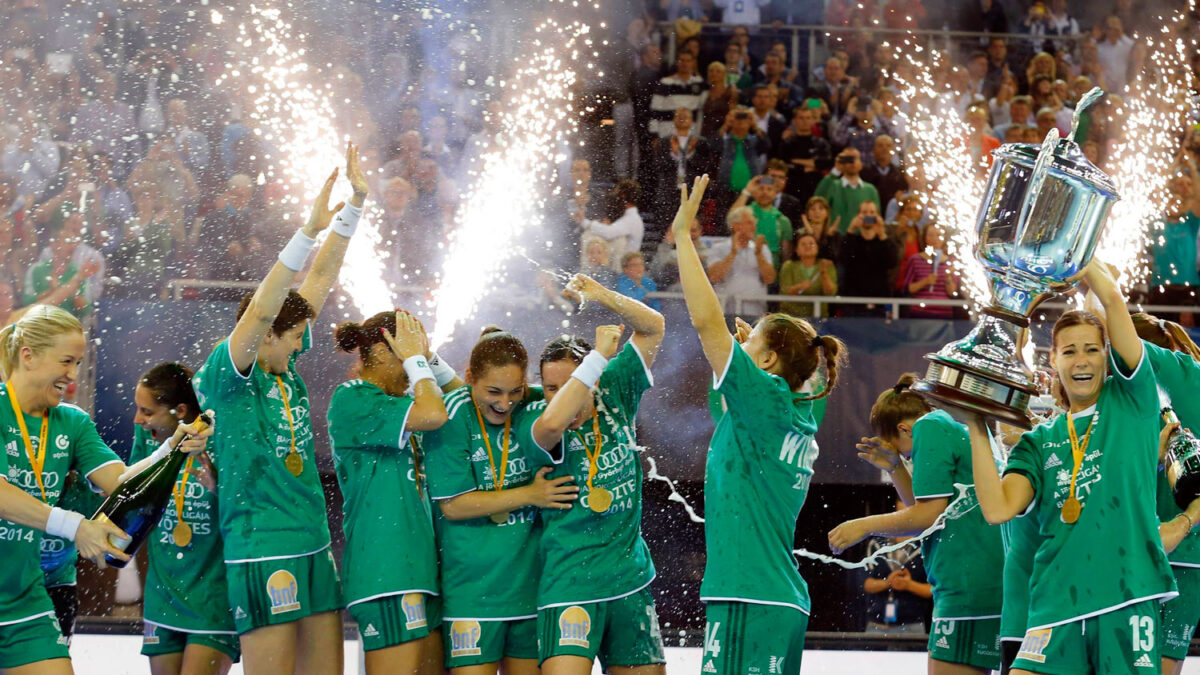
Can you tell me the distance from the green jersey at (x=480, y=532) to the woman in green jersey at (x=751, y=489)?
682 millimetres

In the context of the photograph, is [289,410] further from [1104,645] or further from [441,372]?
[1104,645]

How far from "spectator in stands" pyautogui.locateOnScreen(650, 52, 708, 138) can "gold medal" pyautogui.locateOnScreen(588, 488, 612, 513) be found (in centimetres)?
631

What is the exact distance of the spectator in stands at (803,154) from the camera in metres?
10.3

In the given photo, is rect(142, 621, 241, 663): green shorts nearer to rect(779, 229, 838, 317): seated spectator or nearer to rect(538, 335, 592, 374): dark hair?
rect(538, 335, 592, 374): dark hair

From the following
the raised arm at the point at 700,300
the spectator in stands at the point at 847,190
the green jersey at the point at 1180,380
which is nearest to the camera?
the raised arm at the point at 700,300

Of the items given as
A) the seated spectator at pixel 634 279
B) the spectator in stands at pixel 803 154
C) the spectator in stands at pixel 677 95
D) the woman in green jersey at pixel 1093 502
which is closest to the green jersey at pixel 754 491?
the woman in green jersey at pixel 1093 502

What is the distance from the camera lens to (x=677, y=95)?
10859 millimetres

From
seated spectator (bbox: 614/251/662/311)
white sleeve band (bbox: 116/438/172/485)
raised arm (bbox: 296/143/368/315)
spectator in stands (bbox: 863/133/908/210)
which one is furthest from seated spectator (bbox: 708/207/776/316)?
white sleeve band (bbox: 116/438/172/485)

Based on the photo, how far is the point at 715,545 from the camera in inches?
168

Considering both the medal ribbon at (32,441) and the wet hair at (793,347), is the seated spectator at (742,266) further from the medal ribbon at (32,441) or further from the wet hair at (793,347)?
the medal ribbon at (32,441)

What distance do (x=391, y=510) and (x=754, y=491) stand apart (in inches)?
51.8

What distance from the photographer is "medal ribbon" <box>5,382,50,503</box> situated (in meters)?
4.66

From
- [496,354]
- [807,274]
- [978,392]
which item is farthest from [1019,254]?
[807,274]

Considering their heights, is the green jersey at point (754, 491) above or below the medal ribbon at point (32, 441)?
above
